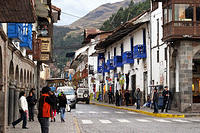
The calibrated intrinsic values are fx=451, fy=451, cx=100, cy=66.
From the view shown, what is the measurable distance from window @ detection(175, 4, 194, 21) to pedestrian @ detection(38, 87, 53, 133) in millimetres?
19802

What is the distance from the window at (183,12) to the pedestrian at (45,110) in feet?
65.0

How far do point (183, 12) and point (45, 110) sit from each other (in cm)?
2046

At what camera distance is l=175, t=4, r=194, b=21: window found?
32.2 m

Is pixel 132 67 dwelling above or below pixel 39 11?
below

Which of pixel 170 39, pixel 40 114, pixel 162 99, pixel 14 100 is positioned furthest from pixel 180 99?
pixel 40 114

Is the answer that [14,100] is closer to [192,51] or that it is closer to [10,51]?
[10,51]

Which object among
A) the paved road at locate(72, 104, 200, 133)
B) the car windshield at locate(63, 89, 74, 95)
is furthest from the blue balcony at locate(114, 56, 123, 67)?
the paved road at locate(72, 104, 200, 133)

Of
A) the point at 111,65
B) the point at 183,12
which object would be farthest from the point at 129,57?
the point at 183,12

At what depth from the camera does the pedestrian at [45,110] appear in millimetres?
13938

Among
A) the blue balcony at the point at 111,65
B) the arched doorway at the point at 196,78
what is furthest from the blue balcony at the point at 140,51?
the blue balcony at the point at 111,65

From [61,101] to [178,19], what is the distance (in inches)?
465

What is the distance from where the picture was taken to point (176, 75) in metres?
34.5

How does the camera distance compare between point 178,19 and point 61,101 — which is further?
point 178,19

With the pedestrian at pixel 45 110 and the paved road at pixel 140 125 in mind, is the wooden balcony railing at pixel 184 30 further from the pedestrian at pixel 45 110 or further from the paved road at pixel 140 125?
the pedestrian at pixel 45 110
